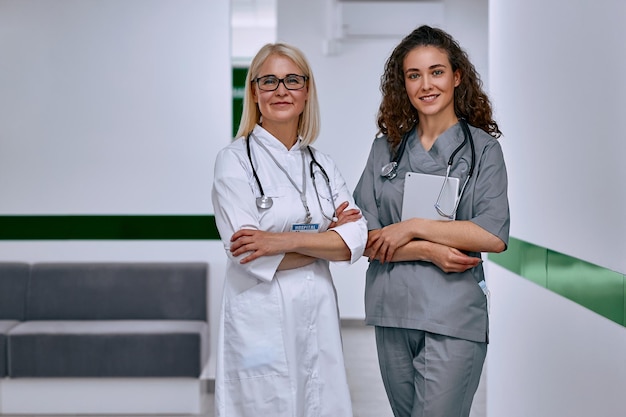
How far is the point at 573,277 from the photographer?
9.09 ft

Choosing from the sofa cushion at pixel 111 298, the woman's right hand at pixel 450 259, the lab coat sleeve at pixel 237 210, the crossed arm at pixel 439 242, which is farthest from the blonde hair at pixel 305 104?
the sofa cushion at pixel 111 298

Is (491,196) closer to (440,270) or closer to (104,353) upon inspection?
(440,270)

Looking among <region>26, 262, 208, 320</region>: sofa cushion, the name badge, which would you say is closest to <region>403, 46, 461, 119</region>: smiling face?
the name badge

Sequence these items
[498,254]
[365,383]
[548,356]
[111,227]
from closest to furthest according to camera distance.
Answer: [548,356] < [498,254] < [111,227] < [365,383]

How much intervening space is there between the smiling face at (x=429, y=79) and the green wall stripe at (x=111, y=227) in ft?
9.03

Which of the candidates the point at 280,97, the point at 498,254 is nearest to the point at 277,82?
the point at 280,97

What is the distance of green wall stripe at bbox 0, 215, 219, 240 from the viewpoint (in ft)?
16.0

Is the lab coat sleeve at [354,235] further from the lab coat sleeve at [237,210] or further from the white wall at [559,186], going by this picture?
the white wall at [559,186]

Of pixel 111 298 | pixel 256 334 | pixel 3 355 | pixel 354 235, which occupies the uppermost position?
pixel 354 235

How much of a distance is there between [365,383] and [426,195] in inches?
130

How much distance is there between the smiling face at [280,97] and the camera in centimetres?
229

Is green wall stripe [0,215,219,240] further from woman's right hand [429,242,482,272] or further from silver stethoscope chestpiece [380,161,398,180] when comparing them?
woman's right hand [429,242,482,272]

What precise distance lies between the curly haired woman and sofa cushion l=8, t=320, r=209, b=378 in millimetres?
2275

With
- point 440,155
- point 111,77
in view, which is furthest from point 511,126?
point 111,77
